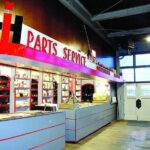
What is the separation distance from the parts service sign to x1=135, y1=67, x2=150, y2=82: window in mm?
6926

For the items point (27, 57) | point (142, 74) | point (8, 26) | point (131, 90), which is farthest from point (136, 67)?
point (8, 26)

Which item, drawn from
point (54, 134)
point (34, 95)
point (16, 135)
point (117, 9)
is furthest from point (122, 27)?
point (16, 135)

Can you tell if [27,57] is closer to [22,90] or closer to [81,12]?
[81,12]

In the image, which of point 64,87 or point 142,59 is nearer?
point 64,87

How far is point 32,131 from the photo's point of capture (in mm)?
4195

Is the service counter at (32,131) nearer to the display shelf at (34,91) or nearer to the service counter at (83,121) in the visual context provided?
the service counter at (83,121)

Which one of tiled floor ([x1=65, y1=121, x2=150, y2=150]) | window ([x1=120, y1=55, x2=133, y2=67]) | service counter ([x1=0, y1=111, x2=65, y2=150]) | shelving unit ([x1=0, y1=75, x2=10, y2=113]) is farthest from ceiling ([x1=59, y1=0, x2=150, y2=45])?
tiled floor ([x1=65, y1=121, x2=150, y2=150])

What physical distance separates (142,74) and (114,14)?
17.8ft

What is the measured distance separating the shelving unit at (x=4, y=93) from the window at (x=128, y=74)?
7.50 m

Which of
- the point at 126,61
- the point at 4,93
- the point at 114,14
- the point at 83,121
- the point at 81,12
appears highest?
the point at 114,14

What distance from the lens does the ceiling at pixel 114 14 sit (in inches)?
289

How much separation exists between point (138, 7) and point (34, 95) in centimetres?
474

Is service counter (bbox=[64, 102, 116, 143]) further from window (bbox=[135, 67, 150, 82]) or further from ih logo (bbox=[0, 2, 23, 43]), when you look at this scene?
window (bbox=[135, 67, 150, 82])

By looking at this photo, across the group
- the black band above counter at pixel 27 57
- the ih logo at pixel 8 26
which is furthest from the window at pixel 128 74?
the ih logo at pixel 8 26
